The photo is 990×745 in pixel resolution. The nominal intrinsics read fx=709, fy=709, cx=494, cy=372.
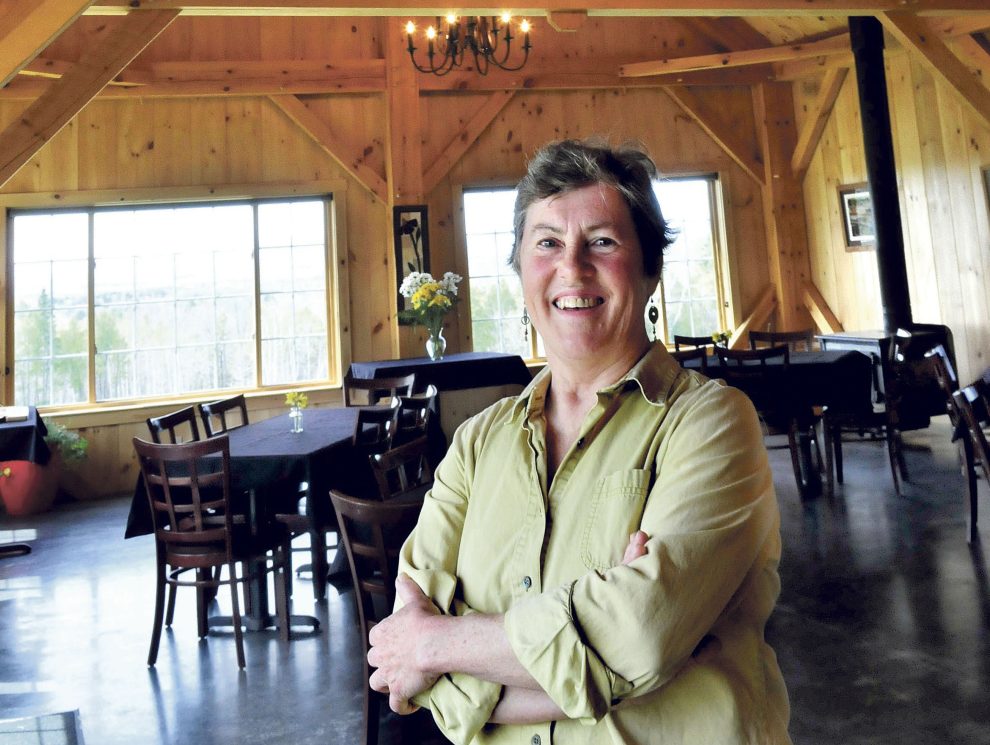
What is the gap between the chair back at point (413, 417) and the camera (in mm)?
3819

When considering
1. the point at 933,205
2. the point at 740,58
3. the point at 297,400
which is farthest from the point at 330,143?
the point at 933,205

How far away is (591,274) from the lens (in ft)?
4.10

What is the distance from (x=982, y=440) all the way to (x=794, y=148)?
18.9 ft

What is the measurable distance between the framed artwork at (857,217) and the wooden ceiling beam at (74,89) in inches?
264

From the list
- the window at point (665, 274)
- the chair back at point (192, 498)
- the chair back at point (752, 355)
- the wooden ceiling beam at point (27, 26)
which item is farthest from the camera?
the window at point (665, 274)

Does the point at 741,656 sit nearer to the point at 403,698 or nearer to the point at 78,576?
the point at 403,698

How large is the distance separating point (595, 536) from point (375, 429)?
11.1 ft

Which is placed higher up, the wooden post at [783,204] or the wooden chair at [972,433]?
the wooden post at [783,204]

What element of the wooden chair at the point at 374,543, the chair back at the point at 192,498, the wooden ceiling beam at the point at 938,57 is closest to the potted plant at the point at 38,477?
the chair back at the point at 192,498

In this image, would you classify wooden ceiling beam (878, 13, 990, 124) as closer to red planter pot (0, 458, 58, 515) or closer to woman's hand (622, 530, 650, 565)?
woman's hand (622, 530, 650, 565)

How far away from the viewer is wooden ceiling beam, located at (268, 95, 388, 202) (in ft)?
24.0

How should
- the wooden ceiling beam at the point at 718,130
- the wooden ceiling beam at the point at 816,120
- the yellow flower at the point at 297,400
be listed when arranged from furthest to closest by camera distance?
the wooden ceiling beam at the point at 718,130 < the wooden ceiling beam at the point at 816,120 < the yellow flower at the point at 297,400

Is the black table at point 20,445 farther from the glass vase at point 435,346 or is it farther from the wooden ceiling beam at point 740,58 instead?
the wooden ceiling beam at point 740,58

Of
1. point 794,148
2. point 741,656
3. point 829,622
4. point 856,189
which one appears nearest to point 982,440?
point 829,622
